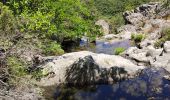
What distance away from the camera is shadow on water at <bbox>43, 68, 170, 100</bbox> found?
22.9m

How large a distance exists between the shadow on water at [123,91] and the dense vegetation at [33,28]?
11.4 feet

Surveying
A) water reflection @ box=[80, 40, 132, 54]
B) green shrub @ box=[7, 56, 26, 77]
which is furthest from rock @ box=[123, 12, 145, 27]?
green shrub @ box=[7, 56, 26, 77]

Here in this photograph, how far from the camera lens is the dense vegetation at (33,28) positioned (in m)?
12.5

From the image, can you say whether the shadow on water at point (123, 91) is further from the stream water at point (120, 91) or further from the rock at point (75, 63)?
the rock at point (75, 63)

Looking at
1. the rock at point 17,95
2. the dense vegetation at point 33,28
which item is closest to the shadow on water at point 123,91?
the dense vegetation at point 33,28

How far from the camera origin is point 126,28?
7881 cm

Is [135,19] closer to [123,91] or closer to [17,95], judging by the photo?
[123,91]

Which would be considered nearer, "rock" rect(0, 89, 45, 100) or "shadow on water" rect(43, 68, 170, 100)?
"rock" rect(0, 89, 45, 100)

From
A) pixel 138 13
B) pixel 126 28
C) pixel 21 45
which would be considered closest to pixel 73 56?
Answer: pixel 21 45

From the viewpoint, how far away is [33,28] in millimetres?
16250

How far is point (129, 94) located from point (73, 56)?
24.3ft

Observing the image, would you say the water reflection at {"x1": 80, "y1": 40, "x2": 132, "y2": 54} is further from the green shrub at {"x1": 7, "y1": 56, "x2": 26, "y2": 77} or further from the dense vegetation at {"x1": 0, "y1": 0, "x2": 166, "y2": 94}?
the green shrub at {"x1": 7, "y1": 56, "x2": 26, "y2": 77}

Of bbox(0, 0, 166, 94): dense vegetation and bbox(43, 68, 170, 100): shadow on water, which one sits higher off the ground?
bbox(0, 0, 166, 94): dense vegetation

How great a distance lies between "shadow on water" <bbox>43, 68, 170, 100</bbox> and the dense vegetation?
3460mm
